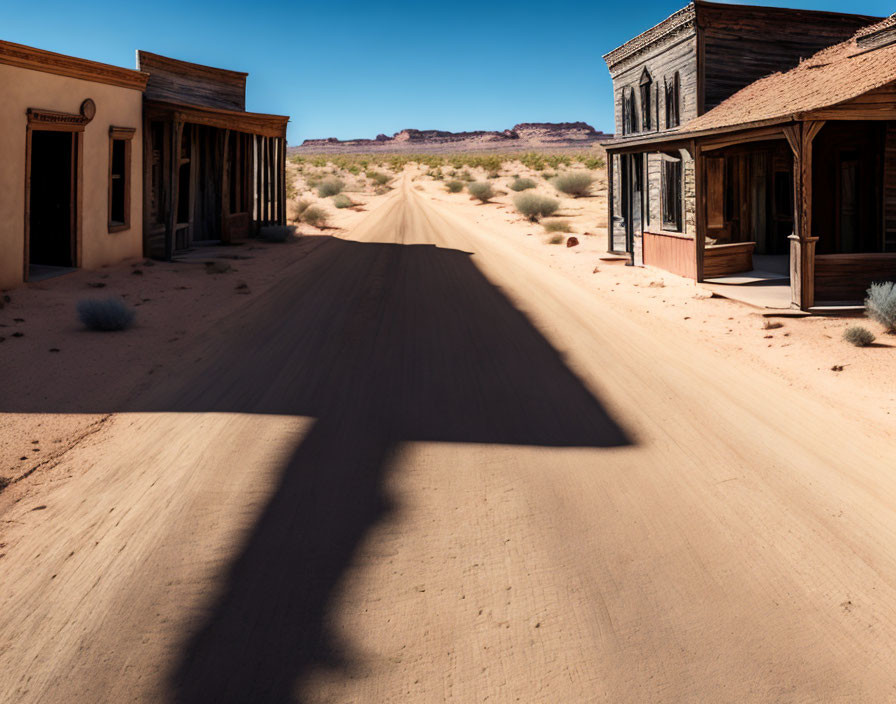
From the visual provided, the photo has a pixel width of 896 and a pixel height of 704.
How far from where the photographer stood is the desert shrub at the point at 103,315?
9.67 meters

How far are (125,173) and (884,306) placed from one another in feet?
45.9

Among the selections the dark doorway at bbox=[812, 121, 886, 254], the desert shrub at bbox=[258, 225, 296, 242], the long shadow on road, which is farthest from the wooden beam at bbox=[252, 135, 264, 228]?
the dark doorway at bbox=[812, 121, 886, 254]

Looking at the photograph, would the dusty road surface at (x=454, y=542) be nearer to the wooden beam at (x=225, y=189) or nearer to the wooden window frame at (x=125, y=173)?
the wooden window frame at (x=125, y=173)

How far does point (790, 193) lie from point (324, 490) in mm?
16954

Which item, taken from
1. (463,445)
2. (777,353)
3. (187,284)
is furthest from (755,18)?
(463,445)

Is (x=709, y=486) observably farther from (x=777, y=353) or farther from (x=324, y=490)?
(x=777, y=353)

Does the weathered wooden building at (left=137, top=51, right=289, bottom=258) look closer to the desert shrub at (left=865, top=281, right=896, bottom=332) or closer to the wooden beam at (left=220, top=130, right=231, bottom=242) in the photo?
the wooden beam at (left=220, top=130, right=231, bottom=242)

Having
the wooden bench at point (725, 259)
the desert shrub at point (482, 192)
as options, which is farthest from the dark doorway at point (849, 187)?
the desert shrub at point (482, 192)

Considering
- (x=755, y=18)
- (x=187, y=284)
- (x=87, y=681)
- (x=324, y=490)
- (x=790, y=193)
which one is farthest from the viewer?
(x=755, y=18)

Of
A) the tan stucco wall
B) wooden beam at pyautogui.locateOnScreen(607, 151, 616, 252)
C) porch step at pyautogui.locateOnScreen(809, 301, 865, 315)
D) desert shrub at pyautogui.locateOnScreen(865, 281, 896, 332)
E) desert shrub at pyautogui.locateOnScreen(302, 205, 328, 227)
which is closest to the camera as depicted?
desert shrub at pyautogui.locateOnScreen(865, 281, 896, 332)

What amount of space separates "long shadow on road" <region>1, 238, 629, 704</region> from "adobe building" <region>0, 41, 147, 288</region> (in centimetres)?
410

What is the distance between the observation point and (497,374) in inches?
314

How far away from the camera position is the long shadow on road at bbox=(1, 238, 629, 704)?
11.3ft

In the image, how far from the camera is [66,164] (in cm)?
1448
